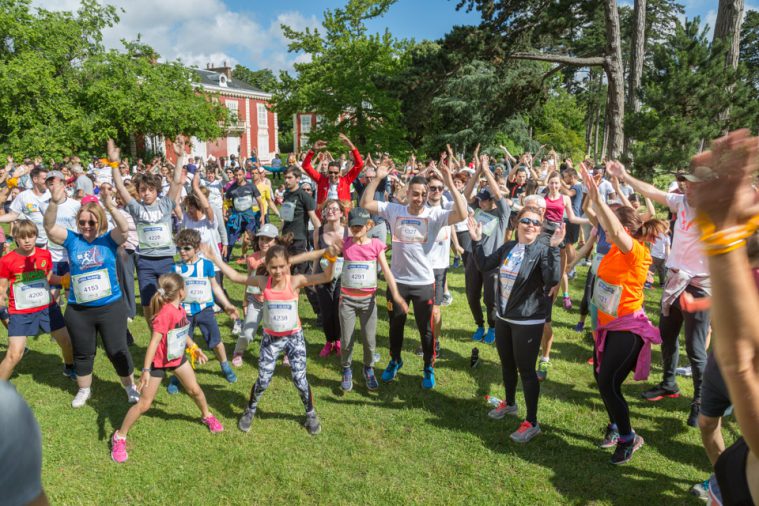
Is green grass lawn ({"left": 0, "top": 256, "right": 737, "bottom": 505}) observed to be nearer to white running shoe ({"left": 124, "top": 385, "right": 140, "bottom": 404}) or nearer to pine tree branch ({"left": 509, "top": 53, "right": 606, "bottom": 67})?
white running shoe ({"left": 124, "top": 385, "right": 140, "bottom": 404})

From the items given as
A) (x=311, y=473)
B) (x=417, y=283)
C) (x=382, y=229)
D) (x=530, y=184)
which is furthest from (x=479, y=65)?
(x=311, y=473)

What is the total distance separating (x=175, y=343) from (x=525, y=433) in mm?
3260

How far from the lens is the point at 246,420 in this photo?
15.3 ft

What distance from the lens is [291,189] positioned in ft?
27.4

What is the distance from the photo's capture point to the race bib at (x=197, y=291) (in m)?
5.30

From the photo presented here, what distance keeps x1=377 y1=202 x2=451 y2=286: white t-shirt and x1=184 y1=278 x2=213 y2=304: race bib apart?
2.10m

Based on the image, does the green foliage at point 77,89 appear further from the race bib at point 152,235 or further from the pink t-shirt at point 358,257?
the pink t-shirt at point 358,257

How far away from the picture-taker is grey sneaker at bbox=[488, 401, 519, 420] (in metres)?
4.88

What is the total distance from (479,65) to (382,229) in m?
21.5

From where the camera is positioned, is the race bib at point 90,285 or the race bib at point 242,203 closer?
the race bib at point 90,285

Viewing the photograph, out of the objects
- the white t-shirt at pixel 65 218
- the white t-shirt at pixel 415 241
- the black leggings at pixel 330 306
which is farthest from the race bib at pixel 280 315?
the white t-shirt at pixel 65 218

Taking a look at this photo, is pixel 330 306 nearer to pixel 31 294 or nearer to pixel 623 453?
pixel 31 294

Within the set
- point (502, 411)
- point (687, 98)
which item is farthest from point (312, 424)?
point (687, 98)

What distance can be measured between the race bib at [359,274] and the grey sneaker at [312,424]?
1370 millimetres
